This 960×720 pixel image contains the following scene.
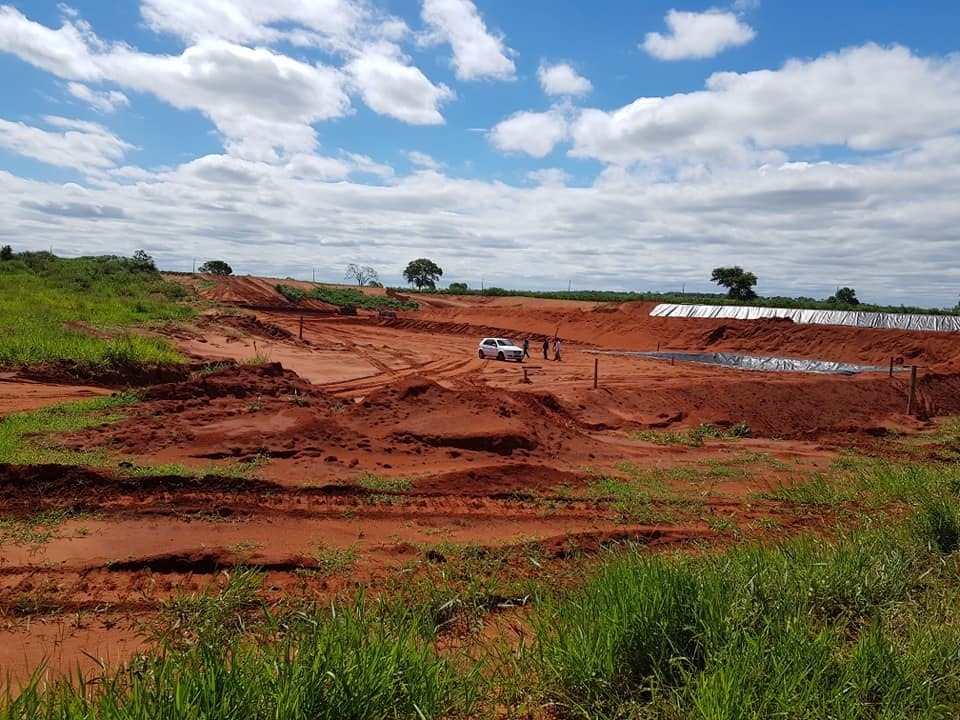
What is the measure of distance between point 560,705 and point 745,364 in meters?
36.2

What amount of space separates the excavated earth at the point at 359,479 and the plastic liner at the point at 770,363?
27.2 ft

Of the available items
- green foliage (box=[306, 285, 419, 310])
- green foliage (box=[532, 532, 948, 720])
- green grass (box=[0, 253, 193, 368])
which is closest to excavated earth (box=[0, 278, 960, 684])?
green grass (box=[0, 253, 193, 368])

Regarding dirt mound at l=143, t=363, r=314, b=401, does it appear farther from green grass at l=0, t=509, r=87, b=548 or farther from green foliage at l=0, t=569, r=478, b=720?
green foliage at l=0, t=569, r=478, b=720

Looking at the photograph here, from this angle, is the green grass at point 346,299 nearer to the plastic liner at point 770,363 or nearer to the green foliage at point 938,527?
the plastic liner at point 770,363

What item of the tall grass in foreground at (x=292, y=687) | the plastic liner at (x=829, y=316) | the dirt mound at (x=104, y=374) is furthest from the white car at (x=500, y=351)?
the tall grass in foreground at (x=292, y=687)

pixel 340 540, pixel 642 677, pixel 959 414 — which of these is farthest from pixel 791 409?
pixel 642 677

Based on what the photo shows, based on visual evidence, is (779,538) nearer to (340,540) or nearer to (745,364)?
(340,540)

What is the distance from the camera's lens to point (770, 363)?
36031 millimetres

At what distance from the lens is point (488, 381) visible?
27156 mm

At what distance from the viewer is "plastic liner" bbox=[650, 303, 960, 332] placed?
40.9 meters

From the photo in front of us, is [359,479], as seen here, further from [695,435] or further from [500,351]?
[500,351]

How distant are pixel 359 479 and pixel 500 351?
26476mm

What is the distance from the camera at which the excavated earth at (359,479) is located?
18.3 feet

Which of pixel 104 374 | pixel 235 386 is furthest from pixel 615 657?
pixel 104 374
